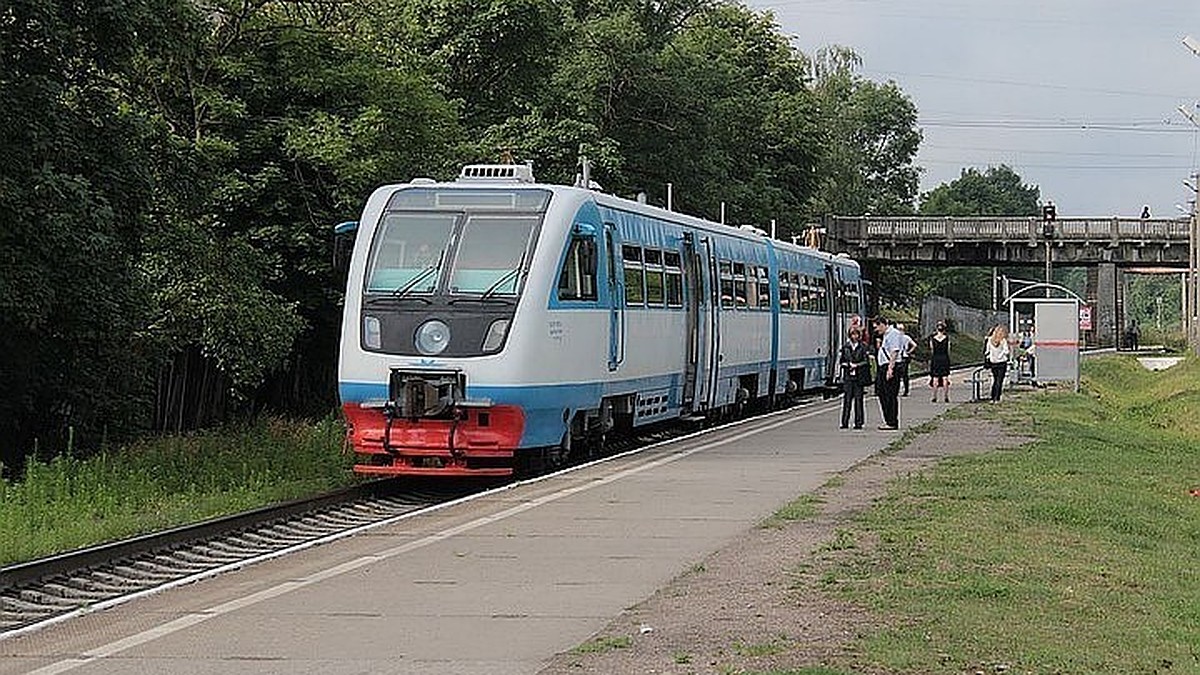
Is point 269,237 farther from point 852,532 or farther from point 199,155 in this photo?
point 852,532

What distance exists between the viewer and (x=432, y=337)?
20.6 meters

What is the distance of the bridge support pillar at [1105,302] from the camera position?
9606 cm

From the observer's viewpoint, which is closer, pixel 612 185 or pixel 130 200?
pixel 130 200

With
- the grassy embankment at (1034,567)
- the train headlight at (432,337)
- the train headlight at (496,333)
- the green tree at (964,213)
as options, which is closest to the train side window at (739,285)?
the grassy embankment at (1034,567)

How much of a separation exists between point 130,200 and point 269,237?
640 cm

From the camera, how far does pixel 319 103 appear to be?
1366 inches

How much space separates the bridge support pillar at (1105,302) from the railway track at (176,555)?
7642cm

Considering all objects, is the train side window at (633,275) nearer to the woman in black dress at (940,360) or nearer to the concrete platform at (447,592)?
the concrete platform at (447,592)

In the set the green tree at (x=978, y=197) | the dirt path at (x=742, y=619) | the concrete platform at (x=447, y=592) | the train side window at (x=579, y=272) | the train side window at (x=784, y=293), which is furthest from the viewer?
the green tree at (x=978, y=197)

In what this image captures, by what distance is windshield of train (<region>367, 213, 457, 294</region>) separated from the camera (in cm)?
2105

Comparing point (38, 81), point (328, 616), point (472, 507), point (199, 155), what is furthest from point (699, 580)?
point (199, 155)

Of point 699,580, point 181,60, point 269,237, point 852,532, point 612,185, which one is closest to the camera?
point 699,580

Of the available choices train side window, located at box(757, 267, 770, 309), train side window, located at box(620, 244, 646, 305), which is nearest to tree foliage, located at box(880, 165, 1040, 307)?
train side window, located at box(757, 267, 770, 309)

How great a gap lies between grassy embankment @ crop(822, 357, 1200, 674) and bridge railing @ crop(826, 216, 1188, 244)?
2540 inches
